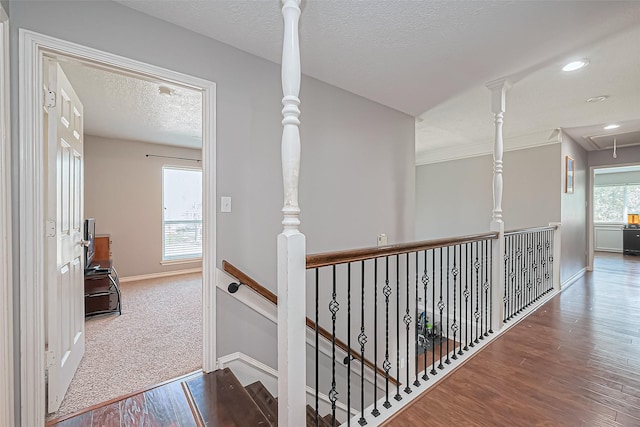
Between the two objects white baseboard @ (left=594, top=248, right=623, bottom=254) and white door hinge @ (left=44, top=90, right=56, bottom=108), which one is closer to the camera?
white door hinge @ (left=44, top=90, right=56, bottom=108)

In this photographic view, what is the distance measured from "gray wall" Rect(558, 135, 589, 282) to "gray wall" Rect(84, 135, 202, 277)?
636 cm

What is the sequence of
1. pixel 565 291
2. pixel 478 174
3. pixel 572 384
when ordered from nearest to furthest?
pixel 572 384
pixel 565 291
pixel 478 174

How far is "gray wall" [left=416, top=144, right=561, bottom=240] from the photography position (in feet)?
13.8

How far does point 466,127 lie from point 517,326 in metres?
2.61

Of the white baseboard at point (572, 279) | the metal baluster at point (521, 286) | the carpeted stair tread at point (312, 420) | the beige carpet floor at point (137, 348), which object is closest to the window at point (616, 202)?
the white baseboard at point (572, 279)

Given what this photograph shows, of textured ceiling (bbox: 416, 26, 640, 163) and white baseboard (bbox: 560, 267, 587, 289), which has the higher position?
textured ceiling (bbox: 416, 26, 640, 163)

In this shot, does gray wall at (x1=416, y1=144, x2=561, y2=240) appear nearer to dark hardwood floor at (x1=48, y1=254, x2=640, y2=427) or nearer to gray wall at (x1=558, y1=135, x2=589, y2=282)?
gray wall at (x1=558, y1=135, x2=589, y2=282)

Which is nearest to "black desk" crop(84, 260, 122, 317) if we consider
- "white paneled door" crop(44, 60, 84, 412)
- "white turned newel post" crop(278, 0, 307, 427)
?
"white paneled door" crop(44, 60, 84, 412)

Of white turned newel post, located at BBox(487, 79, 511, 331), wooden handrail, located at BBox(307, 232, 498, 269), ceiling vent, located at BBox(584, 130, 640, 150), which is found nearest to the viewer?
wooden handrail, located at BBox(307, 232, 498, 269)

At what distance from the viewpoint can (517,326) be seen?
108 inches

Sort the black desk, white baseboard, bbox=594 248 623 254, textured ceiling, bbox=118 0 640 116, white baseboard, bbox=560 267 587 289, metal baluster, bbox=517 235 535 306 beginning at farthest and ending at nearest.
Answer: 1. white baseboard, bbox=594 248 623 254
2. white baseboard, bbox=560 267 587 289
3. metal baluster, bbox=517 235 535 306
4. the black desk
5. textured ceiling, bbox=118 0 640 116

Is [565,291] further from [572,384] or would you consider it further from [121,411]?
Answer: [121,411]

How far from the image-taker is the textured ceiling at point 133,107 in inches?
106

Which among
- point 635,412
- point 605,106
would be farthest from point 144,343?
point 605,106
